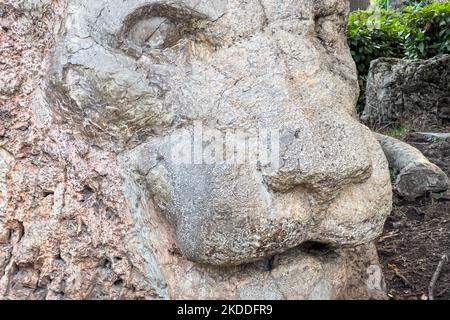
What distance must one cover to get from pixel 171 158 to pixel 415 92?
4.51m

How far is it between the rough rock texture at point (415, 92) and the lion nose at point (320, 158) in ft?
13.5

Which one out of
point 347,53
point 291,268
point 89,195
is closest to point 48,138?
point 89,195

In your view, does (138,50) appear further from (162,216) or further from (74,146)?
(162,216)

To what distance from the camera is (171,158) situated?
5.58ft

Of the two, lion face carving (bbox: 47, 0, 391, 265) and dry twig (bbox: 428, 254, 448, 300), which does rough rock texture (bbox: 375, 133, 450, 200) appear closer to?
dry twig (bbox: 428, 254, 448, 300)

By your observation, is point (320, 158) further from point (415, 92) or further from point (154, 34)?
point (415, 92)

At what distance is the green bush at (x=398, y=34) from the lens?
666cm

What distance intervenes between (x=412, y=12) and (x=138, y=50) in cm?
610

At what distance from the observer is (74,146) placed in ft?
6.02

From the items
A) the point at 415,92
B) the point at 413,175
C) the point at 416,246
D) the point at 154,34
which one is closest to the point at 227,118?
the point at 154,34

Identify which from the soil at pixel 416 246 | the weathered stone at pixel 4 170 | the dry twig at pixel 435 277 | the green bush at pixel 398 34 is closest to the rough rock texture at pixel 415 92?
the green bush at pixel 398 34

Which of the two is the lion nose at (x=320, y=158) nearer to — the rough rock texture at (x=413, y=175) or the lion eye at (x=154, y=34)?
the lion eye at (x=154, y=34)

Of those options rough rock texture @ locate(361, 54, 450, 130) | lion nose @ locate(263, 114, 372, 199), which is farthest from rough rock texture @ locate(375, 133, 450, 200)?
rough rock texture @ locate(361, 54, 450, 130)

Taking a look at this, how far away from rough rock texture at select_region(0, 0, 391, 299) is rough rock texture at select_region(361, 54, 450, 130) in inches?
158
